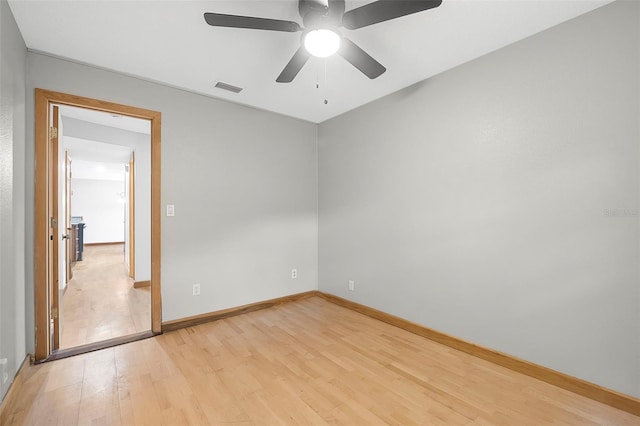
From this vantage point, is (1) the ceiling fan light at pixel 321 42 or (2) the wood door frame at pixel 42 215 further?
(2) the wood door frame at pixel 42 215

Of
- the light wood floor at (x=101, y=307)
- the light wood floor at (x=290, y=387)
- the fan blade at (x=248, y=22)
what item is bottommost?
the light wood floor at (x=290, y=387)

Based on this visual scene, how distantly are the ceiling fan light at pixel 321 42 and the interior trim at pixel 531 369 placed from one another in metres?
2.51

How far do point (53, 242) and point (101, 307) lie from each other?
5.04 ft

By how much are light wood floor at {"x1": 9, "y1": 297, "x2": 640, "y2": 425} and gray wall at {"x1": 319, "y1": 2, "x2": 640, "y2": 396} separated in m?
0.34

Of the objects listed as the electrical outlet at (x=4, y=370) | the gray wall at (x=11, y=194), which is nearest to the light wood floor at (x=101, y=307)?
the gray wall at (x=11, y=194)

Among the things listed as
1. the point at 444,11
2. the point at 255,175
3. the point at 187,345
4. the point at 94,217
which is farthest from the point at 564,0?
the point at 94,217

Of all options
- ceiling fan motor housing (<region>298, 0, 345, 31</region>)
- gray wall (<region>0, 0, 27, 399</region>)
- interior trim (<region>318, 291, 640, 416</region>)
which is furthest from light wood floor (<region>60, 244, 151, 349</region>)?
ceiling fan motor housing (<region>298, 0, 345, 31</region>)

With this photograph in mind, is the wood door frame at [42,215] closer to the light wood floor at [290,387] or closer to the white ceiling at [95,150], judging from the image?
the light wood floor at [290,387]

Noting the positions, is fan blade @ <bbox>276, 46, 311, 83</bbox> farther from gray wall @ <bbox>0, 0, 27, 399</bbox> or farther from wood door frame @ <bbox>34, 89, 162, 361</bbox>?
wood door frame @ <bbox>34, 89, 162, 361</bbox>

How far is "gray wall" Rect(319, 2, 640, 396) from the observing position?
1736 millimetres

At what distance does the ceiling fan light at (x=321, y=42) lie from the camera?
5.31 ft

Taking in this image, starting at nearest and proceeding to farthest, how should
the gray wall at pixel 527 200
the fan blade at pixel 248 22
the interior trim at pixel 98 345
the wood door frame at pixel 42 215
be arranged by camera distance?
the fan blade at pixel 248 22 < the gray wall at pixel 527 200 < the wood door frame at pixel 42 215 < the interior trim at pixel 98 345

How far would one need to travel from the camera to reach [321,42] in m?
1.67

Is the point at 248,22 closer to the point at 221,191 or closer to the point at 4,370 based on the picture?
the point at 221,191
